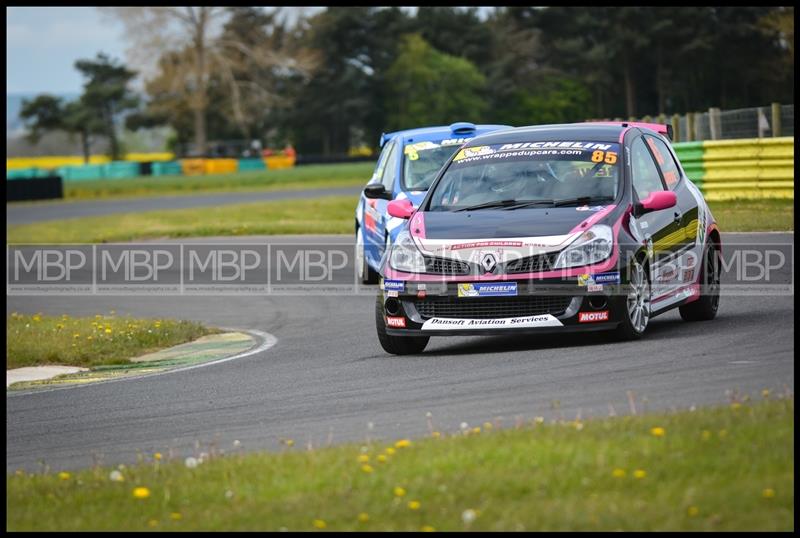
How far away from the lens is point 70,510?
20.3ft

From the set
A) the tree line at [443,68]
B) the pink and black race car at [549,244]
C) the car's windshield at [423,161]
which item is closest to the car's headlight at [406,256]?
the pink and black race car at [549,244]

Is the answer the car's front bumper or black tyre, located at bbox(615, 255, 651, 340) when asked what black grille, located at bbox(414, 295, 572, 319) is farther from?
black tyre, located at bbox(615, 255, 651, 340)

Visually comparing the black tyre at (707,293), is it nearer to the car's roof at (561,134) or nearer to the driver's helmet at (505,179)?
the car's roof at (561,134)

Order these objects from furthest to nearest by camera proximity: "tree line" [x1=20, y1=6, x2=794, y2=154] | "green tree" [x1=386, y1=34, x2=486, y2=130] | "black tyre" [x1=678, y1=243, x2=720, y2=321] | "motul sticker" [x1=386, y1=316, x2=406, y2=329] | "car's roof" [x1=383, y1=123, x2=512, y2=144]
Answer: "green tree" [x1=386, y1=34, x2=486, y2=130] < "tree line" [x1=20, y1=6, x2=794, y2=154] < "car's roof" [x1=383, y1=123, x2=512, y2=144] < "black tyre" [x1=678, y1=243, x2=720, y2=321] < "motul sticker" [x1=386, y1=316, x2=406, y2=329]

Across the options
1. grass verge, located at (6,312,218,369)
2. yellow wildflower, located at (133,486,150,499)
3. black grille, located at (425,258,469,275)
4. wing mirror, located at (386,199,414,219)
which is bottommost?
grass verge, located at (6,312,218,369)

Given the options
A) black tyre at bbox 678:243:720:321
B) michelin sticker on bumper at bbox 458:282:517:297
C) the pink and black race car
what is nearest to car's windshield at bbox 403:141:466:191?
the pink and black race car

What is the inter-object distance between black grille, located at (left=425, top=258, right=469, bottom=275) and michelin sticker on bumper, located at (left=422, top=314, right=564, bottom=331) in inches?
13.8

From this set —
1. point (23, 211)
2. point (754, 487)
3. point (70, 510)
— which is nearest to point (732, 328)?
point (754, 487)

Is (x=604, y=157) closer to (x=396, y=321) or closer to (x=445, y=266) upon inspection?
(x=445, y=266)

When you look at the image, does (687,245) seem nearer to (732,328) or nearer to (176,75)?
(732,328)

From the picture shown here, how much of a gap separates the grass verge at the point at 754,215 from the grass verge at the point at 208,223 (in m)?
7.29

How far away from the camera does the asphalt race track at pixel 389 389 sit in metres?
7.86

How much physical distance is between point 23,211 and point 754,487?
1644 inches

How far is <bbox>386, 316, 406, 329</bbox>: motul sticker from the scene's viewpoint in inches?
414
